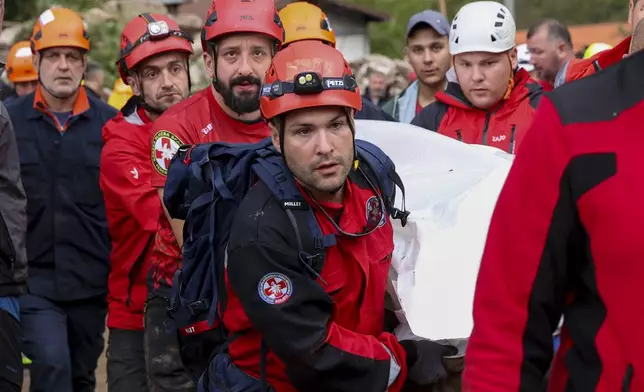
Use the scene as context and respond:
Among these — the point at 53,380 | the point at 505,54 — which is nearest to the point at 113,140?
the point at 53,380

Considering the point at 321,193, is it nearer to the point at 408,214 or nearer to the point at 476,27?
the point at 408,214

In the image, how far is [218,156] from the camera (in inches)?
175

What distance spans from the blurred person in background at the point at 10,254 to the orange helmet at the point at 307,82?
2204 millimetres

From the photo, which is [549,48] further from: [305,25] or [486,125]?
[486,125]

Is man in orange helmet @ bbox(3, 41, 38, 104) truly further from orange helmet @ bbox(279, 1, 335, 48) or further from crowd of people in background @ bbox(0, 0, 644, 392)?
orange helmet @ bbox(279, 1, 335, 48)

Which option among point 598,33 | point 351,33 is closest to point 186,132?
point 598,33

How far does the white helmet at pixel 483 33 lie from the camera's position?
650cm

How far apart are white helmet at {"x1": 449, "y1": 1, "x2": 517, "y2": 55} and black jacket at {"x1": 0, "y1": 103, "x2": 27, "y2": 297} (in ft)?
8.22

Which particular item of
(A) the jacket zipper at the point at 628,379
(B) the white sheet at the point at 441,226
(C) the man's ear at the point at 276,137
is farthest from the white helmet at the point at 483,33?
(A) the jacket zipper at the point at 628,379

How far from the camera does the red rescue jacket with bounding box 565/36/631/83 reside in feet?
12.9

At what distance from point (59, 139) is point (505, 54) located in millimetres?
3126

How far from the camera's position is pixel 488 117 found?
650 centimetres

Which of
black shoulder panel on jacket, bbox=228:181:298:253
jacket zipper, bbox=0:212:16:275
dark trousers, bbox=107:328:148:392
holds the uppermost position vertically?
black shoulder panel on jacket, bbox=228:181:298:253

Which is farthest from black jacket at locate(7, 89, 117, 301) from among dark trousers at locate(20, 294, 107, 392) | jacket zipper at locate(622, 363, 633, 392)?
jacket zipper at locate(622, 363, 633, 392)
